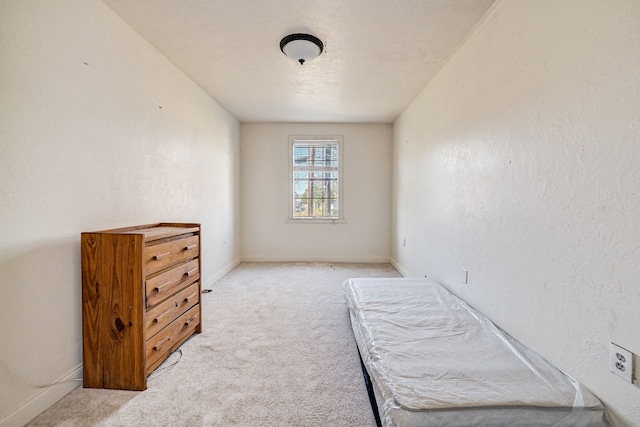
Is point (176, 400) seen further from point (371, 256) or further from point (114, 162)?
point (371, 256)

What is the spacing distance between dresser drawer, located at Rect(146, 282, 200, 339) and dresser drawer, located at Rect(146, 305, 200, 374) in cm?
4

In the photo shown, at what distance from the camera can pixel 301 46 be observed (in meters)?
2.31

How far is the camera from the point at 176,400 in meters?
1.57

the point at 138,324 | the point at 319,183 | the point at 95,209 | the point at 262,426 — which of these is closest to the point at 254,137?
the point at 319,183

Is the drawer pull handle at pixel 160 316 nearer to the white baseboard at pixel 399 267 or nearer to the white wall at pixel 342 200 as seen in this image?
the white baseboard at pixel 399 267

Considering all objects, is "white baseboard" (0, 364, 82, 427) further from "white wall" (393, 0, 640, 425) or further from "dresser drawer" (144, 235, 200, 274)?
"white wall" (393, 0, 640, 425)

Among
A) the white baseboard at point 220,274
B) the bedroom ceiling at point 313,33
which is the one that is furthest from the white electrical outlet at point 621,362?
the white baseboard at point 220,274

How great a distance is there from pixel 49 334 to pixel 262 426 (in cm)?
123

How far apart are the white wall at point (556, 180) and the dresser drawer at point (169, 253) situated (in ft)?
7.07

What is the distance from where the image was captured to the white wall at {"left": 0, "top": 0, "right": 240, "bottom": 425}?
4.47ft

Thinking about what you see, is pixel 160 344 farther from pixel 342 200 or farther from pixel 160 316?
pixel 342 200

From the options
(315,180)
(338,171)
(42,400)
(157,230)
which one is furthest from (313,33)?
(315,180)

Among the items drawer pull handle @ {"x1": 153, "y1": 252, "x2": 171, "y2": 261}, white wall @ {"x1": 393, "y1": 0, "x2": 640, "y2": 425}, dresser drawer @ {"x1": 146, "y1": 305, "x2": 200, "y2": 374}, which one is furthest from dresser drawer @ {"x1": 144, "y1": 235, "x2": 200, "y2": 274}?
white wall @ {"x1": 393, "y1": 0, "x2": 640, "y2": 425}

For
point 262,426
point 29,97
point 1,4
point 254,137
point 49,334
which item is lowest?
point 262,426
